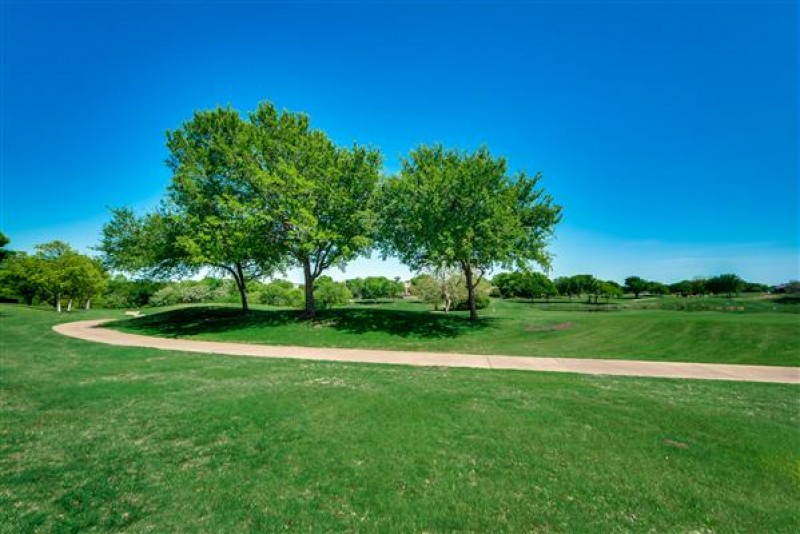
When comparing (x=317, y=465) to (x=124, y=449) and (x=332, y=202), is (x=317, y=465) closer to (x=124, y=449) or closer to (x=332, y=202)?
(x=124, y=449)

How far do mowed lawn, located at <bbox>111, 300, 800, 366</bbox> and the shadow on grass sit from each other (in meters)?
0.06

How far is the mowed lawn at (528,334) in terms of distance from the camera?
15.5m

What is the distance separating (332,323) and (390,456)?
17.3 metres

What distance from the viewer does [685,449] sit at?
5.88 m

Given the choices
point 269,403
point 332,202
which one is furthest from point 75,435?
point 332,202

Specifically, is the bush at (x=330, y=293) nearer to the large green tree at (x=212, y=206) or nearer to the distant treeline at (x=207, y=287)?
the distant treeline at (x=207, y=287)

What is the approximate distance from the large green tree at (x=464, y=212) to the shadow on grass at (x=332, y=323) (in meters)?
3.64

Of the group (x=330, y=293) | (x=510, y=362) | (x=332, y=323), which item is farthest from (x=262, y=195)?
(x=330, y=293)

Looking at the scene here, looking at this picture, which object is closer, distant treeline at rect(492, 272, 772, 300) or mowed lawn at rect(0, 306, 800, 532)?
mowed lawn at rect(0, 306, 800, 532)

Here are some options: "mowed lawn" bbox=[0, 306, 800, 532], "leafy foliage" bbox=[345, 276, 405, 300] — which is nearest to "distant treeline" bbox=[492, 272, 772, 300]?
"leafy foliage" bbox=[345, 276, 405, 300]

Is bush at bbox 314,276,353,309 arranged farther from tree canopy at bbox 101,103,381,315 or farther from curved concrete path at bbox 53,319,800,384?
curved concrete path at bbox 53,319,800,384

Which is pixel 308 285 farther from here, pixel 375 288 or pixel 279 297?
pixel 375 288

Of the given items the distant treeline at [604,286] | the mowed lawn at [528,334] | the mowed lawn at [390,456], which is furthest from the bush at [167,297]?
the distant treeline at [604,286]

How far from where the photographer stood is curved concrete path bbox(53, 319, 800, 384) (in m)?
11.9
